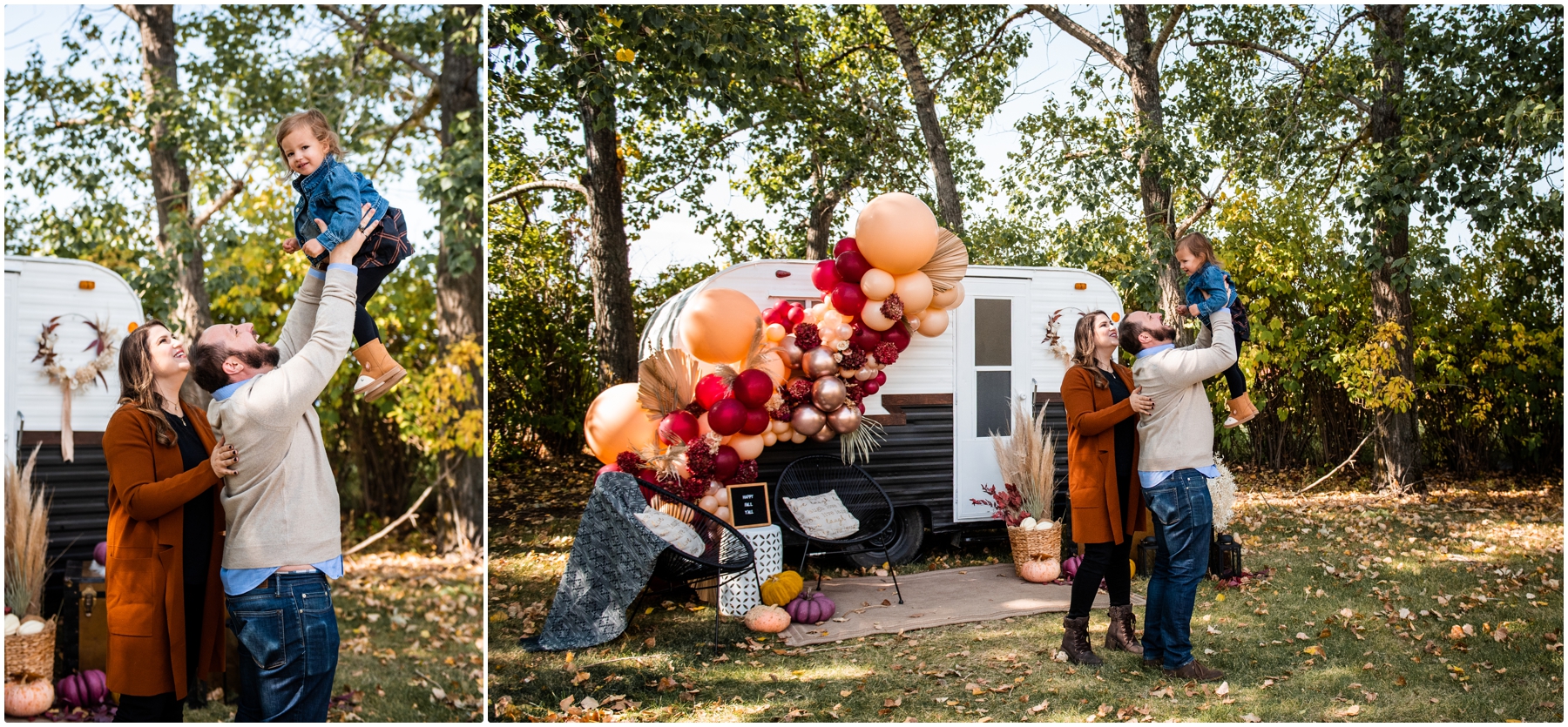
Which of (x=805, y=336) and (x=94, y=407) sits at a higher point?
(x=805, y=336)

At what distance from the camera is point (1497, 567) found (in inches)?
219

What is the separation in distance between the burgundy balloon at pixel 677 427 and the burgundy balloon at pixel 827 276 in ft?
3.58

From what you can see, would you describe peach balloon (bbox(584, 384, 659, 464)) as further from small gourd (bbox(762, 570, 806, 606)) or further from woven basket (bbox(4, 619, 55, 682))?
woven basket (bbox(4, 619, 55, 682))

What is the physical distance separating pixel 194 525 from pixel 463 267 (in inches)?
145

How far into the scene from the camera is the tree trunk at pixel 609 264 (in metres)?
7.56

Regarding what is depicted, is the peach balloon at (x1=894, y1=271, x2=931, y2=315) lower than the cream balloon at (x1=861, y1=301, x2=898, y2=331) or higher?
higher

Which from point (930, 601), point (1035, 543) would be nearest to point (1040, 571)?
point (1035, 543)

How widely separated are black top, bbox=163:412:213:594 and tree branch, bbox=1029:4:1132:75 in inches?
317

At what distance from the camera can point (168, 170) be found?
6891 mm

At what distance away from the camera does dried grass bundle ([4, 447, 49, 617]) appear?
3.93m

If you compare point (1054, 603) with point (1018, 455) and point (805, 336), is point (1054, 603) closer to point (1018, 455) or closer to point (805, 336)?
point (1018, 455)

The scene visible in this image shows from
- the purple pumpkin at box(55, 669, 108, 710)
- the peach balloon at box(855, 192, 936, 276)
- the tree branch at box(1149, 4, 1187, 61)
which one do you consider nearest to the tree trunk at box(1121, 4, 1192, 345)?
the tree branch at box(1149, 4, 1187, 61)

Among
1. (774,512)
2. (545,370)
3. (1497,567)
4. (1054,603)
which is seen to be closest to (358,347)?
(774,512)

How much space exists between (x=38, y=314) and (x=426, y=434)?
290 cm
